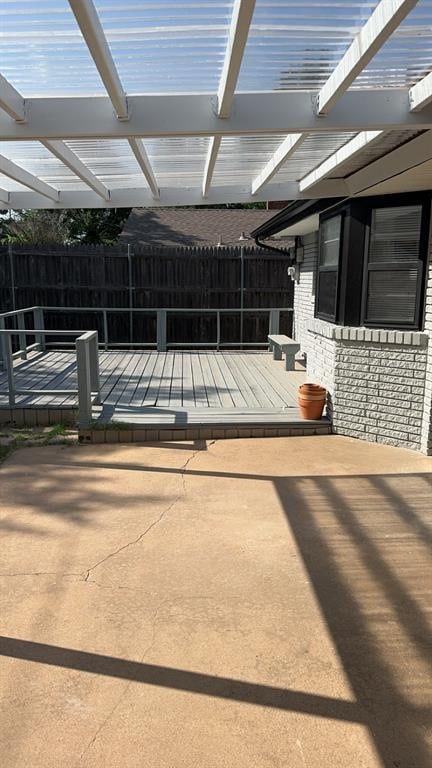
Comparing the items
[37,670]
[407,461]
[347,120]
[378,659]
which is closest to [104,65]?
[347,120]

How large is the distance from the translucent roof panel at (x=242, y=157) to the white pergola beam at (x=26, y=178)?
185cm

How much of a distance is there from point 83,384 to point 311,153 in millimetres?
3018

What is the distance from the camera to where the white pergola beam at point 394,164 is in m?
3.80

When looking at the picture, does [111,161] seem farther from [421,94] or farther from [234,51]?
[421,94]

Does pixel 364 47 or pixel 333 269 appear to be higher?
pixel 364 47

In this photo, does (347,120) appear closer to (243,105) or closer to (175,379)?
(243,105)

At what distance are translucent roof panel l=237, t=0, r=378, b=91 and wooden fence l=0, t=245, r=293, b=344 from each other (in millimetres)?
7798

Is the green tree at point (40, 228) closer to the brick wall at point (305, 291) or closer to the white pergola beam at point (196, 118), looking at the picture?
the brick wall at point (305, 291)

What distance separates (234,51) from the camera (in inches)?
98.7

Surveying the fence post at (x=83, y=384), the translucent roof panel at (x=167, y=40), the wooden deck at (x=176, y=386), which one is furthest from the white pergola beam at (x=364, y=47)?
the wooden deck at (x=176, y=386)

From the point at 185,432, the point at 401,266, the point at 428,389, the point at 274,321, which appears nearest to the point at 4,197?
the point at 185,432

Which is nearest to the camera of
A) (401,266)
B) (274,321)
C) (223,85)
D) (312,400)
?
(223,85)

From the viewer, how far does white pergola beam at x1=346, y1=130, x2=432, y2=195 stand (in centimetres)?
380

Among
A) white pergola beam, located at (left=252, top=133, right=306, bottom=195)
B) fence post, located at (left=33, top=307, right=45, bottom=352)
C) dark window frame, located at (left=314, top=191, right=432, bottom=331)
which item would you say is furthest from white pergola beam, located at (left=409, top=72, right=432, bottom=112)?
fence post, located at (left=33, top=307, right=45, bottom=352)
